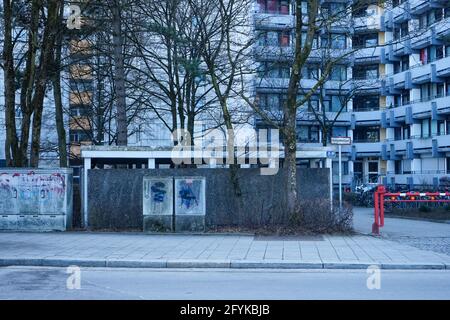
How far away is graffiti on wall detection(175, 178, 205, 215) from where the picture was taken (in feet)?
59.5

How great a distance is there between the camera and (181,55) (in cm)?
2438

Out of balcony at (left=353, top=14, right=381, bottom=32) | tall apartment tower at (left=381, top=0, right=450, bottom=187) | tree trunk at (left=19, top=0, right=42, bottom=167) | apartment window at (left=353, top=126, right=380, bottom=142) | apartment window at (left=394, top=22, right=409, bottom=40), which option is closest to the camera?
tree trunk at (left=19, top=0, right=42, bottom=167)

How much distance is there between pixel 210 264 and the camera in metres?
12.7

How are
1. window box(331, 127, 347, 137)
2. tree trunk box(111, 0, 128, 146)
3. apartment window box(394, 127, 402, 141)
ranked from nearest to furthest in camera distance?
tree trunk box(111, 0, 128, 146), apartment window box(394, 127, 402, 141), window box(331, 127, 347, 137)

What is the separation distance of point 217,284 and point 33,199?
965cm

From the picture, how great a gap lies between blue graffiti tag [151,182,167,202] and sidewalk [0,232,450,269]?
1.20m

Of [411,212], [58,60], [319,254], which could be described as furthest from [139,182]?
[411,212]

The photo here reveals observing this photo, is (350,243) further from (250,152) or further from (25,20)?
(25,20)

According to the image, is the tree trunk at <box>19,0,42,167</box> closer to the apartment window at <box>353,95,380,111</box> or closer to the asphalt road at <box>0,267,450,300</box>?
the asphalt road at <box>0,267,450,300</box>

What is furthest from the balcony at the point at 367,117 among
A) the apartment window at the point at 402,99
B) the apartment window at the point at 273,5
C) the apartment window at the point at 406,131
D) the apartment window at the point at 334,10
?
the apartment window at the point at 334,10

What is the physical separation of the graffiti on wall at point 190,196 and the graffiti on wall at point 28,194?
3.49 metres

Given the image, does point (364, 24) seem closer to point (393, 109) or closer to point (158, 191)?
point (158, 191)

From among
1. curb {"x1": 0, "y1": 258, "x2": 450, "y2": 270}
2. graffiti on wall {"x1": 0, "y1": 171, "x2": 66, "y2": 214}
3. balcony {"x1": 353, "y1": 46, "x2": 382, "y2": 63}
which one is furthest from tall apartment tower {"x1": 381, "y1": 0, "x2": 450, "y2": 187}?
curb {"x1": 0, "y1": 258, "x2": 450, "y2": 270}

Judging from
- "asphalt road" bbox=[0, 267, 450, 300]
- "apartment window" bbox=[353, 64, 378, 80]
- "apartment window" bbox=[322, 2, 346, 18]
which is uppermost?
"apartment window" bbox=[353, 64, 378, 80]
